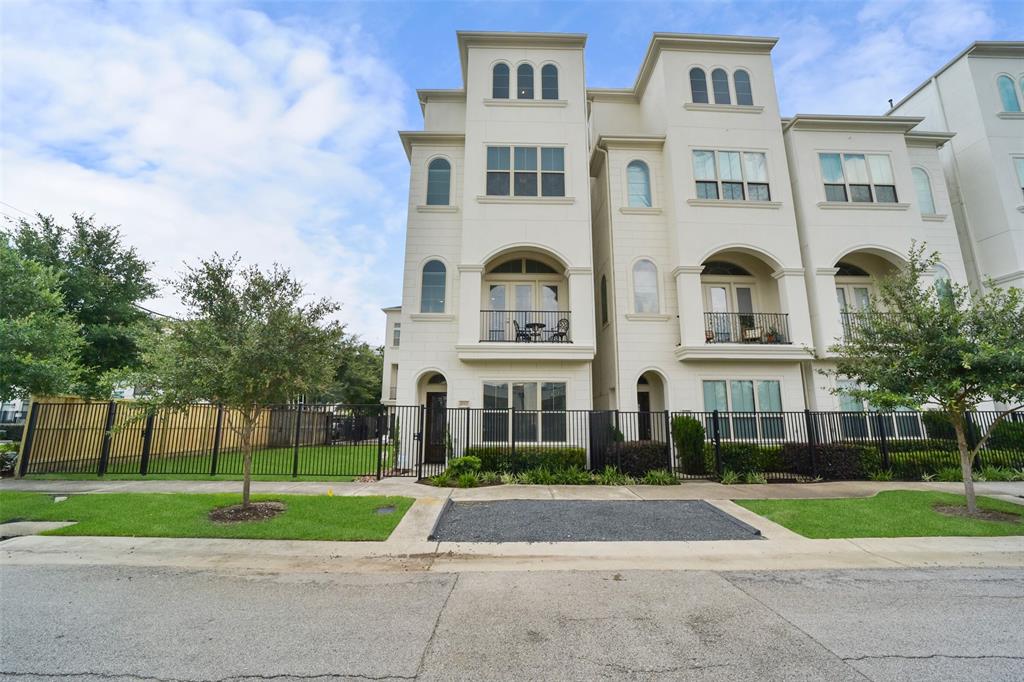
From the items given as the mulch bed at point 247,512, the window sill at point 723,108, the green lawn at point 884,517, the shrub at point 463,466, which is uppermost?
the window sill at point 723,108

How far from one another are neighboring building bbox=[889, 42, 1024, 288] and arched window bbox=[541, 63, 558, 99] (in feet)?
56.4

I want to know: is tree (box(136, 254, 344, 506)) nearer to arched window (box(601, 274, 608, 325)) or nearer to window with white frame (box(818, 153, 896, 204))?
arched window (box(601, 274, 608, 325))

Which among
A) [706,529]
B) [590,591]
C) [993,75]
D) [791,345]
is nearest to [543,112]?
[791,345]

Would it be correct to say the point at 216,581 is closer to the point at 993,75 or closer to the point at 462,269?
the point at 462,269

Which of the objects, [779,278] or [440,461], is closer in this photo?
[440,461]

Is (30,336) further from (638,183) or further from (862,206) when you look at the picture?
(862,206)

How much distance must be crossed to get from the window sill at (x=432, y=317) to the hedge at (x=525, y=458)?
16.2 feet

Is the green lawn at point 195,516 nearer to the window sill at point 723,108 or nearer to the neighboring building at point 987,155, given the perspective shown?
A: the window sill at point 723,108

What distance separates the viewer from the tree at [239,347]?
24.6 feet

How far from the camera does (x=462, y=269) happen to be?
1542 cm

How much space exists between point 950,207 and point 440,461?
2232 centimetres

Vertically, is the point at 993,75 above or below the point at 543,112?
above

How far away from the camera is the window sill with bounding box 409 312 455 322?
619 inches

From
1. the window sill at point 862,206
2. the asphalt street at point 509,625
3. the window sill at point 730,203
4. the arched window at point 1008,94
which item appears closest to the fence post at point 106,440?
the asphalt street at point 509,625
